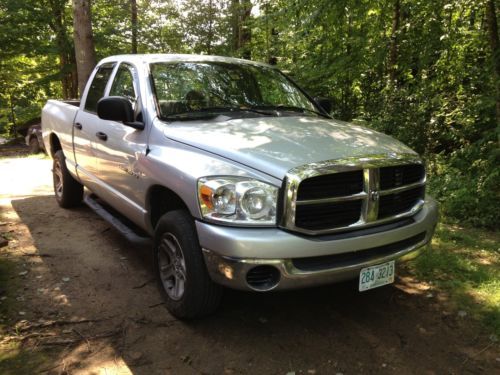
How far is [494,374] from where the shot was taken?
2.72 meters

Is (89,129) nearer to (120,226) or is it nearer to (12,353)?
(120,226)

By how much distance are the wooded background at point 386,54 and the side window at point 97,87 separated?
3602 millimetres

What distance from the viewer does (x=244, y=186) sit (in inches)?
107

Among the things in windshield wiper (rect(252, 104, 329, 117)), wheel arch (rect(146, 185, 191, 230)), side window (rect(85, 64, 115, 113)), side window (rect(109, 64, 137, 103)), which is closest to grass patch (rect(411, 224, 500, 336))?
windshield wiper (rect(252, 104, 329, 117))

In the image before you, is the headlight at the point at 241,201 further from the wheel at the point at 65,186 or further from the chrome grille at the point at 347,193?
the wheel at the point at 65,186

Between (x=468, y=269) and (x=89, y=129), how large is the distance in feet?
13.0

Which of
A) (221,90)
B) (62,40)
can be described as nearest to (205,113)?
(221,90)

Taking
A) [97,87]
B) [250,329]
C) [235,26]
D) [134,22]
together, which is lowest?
[250,329]

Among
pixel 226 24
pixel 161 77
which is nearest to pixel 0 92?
pixel 226 24

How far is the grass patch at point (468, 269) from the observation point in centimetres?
351

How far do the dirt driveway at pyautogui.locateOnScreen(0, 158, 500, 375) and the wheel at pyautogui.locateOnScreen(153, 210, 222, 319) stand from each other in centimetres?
19

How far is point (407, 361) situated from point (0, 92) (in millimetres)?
23099

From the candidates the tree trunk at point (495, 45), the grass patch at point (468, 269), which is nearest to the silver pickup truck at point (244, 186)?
the grass patch at point (468, 269)

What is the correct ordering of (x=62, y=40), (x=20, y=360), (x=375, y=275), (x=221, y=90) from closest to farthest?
1. (x=20, y=360)
2. (x=375, y=275)
3. (x=221, y=90)
4. (x=62, y=40)
